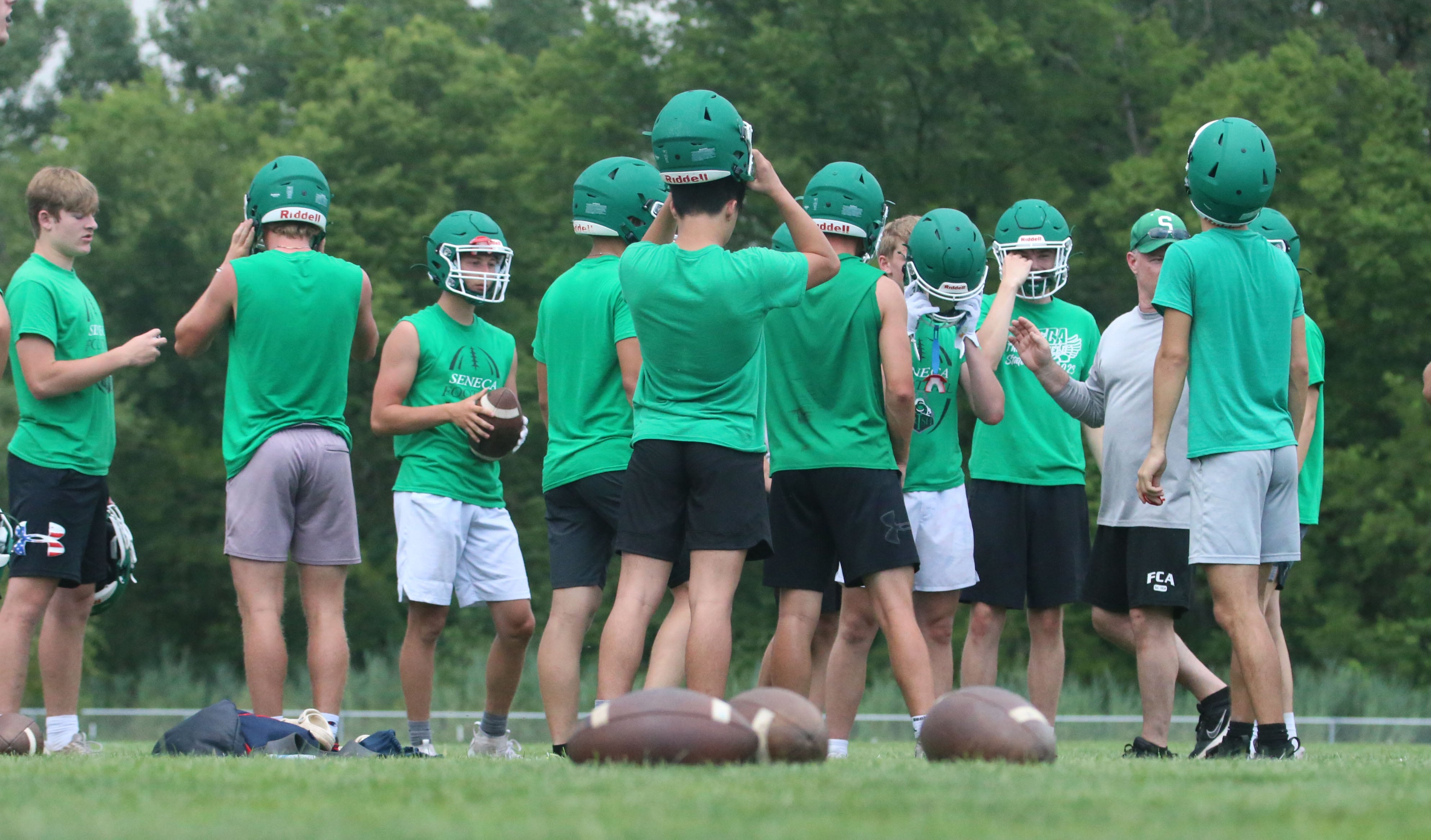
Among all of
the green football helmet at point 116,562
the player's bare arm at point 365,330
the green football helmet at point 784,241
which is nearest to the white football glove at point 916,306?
the green football helmet at point 784,241

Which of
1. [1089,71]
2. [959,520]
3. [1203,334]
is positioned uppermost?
[1089,71]

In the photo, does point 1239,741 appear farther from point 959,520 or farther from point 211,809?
point 211,809

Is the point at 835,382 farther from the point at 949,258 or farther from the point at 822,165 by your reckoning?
the point at 822,165

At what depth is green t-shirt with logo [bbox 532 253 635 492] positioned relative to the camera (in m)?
7.24

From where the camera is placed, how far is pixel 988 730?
17.6 ft

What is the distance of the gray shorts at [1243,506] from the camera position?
20.8ft

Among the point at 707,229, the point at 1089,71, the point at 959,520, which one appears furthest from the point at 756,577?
the point at 707,229

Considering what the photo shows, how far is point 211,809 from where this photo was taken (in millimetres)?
4168

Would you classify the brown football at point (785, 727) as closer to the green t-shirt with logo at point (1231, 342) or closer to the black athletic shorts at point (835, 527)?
the black athletic shorts at point (835, 527)

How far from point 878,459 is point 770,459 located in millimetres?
479

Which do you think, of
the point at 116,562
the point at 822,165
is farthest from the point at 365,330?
the point at 822,165

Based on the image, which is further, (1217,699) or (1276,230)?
(1276,230)

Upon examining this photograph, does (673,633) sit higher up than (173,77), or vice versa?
(173,77)

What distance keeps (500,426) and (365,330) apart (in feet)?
2.41
